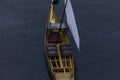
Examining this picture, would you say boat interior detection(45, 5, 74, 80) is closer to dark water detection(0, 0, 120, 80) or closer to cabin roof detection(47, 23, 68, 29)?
cabin roof detection(47, 23, 68, 29)

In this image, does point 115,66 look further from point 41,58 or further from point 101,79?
point 41,58

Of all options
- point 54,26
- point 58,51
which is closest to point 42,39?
point 54,26

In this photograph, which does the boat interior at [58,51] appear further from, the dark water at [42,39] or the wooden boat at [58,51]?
the dark water at [42,39]

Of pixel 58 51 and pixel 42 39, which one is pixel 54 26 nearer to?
pixel 42 39

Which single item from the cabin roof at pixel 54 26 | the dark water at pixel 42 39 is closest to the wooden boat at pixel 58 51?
the cabin roof at pixel 54 26

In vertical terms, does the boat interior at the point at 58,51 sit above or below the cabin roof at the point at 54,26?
below

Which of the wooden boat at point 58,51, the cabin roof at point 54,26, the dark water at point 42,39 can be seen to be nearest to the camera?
the wooden boat at point 58,51

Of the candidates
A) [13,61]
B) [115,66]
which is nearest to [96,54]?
[115,66]
